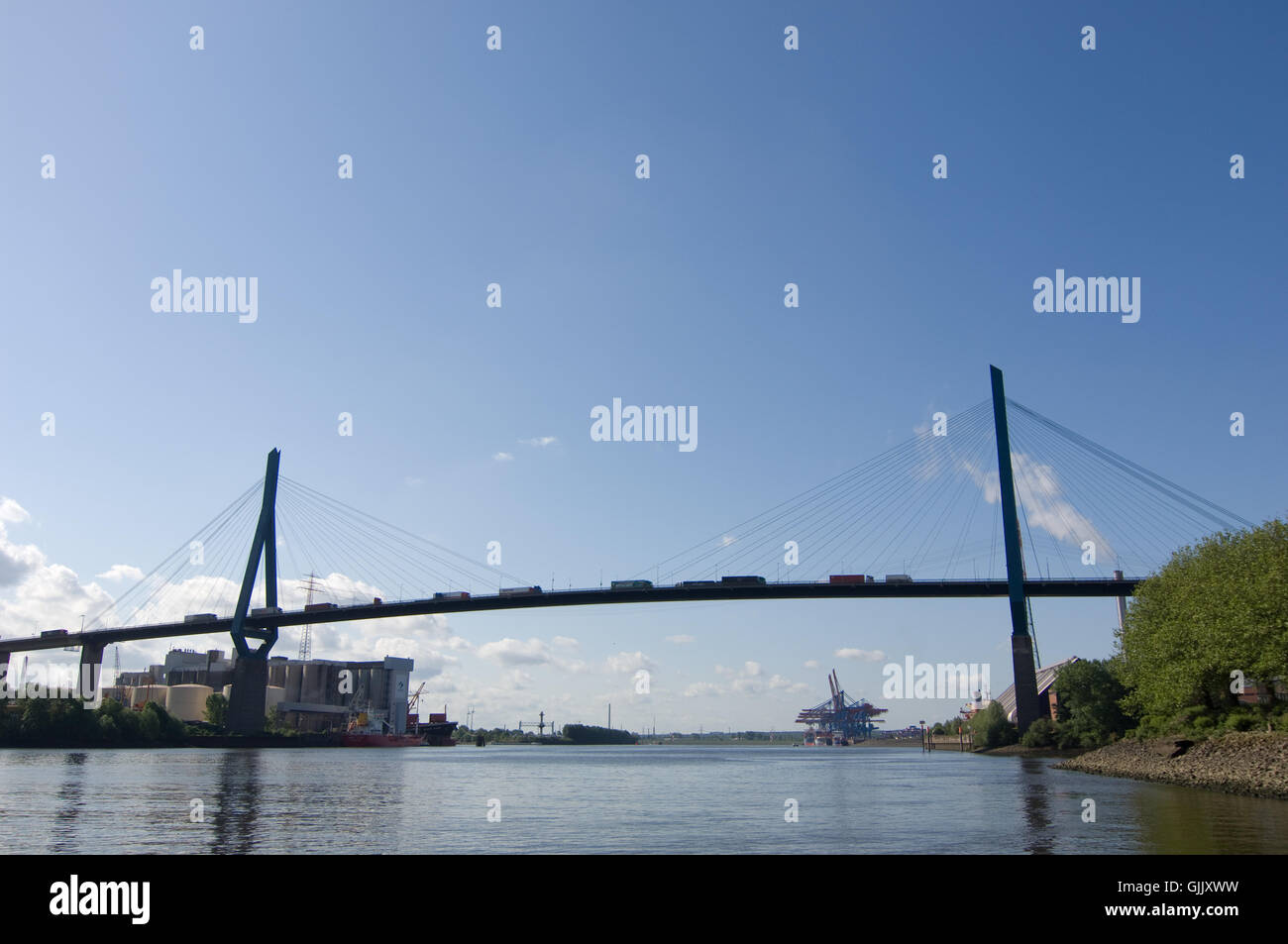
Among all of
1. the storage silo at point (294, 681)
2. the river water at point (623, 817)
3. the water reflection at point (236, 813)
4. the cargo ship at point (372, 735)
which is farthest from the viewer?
the storage silo at point (294, 681)

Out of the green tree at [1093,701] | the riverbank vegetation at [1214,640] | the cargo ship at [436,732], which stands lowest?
the cargo ship at [436,732]

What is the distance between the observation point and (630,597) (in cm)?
8650

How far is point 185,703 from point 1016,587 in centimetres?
12900

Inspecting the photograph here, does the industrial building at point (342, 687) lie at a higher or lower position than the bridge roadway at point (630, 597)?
lower

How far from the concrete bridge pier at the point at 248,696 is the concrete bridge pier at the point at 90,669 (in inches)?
594

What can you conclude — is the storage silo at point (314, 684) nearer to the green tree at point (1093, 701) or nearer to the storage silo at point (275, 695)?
the storage silo at point (275, 695)

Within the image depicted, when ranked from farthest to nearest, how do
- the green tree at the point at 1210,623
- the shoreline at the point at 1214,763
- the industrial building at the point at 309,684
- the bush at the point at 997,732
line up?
the industrial building at the point at 309,684 < the bush at the point at 997,732 < the green tree at the point at 1210,623 < the shoreline at the point at 1214,763

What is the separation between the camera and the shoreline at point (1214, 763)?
107ft

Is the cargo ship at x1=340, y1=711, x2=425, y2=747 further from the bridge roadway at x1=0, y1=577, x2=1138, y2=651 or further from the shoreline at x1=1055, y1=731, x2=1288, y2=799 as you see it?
the shoreline at x1=1055, y1=731, x2=1288, y2=799

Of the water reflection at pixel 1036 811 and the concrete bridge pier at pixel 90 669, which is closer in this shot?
the water reflection at pixel 1036 811

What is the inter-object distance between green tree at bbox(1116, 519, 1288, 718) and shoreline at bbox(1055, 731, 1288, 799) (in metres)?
2.48

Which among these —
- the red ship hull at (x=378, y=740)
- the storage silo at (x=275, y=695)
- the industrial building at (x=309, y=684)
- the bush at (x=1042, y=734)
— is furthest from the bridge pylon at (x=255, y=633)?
the bush at (x=1042, y=734)

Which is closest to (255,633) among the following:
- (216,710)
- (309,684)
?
(216,710)
